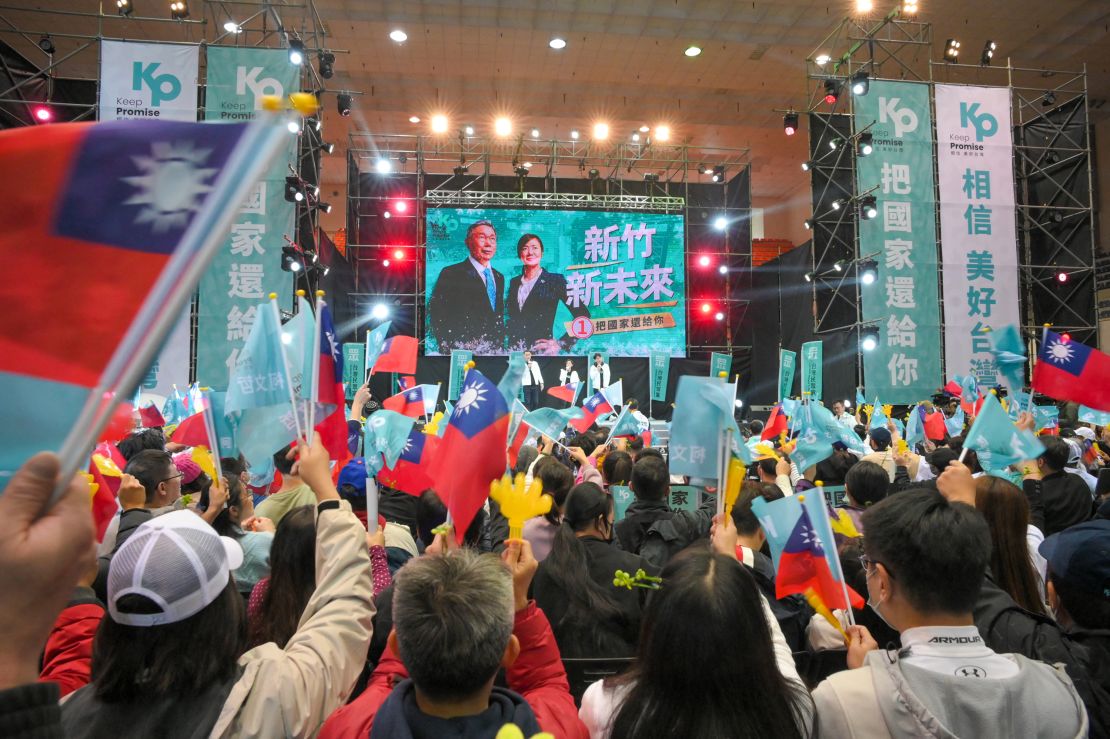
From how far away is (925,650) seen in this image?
130cm

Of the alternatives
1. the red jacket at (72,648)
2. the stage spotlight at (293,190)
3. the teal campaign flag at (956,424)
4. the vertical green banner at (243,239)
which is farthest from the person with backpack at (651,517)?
the stage spotlight at (293,190)

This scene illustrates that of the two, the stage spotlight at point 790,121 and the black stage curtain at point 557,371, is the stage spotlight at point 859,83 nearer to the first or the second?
the stage spotlight at point 790,121

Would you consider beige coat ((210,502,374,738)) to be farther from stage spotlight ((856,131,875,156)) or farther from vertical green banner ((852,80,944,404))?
stage spotlight ((856,131,875,156))

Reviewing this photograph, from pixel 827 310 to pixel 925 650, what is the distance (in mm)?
13058

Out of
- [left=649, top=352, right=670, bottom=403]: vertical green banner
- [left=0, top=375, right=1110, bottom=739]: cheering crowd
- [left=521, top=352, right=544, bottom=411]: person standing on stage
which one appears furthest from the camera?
[left=521, top=352, right=544, bottom=411]: person standing on stage

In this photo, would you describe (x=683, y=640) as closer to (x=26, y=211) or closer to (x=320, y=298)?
(x=26, y=211)

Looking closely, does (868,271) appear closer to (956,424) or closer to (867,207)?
(867,207)

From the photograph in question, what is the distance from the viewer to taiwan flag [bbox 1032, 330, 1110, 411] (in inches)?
157

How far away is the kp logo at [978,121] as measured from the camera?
1261 cm

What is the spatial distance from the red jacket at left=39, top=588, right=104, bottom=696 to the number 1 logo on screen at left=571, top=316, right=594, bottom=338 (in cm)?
1432

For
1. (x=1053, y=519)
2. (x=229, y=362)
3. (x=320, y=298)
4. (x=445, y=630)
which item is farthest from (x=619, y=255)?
(x=445, y=630)

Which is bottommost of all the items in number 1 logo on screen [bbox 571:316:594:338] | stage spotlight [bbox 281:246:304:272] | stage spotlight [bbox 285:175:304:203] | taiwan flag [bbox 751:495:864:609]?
taiwan flag [bbox 751:495:864:609]

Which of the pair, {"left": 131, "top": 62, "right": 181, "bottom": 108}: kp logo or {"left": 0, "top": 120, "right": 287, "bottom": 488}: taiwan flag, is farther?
{"left": 131, "top": 62, "right": 181, "bottom": 108}: kp logo

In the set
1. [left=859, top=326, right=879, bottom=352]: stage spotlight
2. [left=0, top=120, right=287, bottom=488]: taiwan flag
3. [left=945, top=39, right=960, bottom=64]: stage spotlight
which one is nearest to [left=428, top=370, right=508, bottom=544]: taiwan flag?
[left=0, top=120, right=287, bottom=488]: taiwan flag
